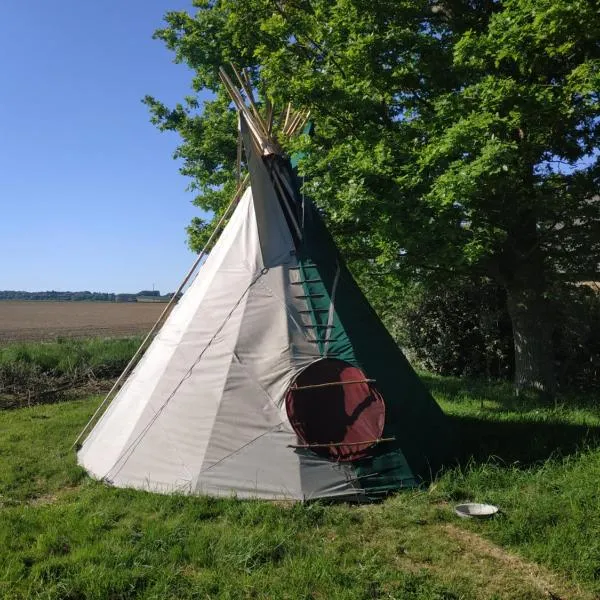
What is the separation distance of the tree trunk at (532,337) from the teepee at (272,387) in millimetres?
3484

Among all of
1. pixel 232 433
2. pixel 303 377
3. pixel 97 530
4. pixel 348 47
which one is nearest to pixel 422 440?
pixel 303 377

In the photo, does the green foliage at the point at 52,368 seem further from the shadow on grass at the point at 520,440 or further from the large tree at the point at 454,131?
the shadow on grass at the point at 520,440

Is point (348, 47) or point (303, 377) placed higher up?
point (348, 47)

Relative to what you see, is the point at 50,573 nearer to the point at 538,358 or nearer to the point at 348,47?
the point at 348,47

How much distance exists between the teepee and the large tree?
0.98m

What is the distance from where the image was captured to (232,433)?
17.6 ft

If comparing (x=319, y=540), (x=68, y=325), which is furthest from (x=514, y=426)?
(x=68, y=325)

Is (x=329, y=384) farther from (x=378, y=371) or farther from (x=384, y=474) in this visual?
(x=384, y=474)

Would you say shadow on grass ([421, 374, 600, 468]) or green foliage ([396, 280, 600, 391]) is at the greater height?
green foliage ([396, 280, 600, 391])

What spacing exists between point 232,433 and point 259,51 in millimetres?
5938

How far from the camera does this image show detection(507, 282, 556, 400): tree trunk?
29.2 feet

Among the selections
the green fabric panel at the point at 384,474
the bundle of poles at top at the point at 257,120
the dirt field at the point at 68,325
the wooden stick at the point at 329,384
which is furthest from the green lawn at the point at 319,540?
the dirt field at the point at 68,325

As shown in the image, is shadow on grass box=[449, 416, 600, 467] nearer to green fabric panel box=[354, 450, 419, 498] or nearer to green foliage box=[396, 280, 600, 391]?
green fabric panel box=[354, 450, 419, 498]

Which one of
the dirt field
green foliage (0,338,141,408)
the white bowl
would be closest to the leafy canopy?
the white bowl
